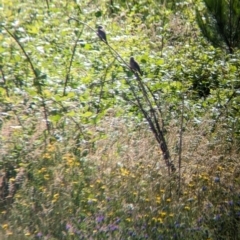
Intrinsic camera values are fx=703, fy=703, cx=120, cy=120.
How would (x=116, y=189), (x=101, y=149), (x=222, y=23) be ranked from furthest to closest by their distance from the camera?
(x=222, y=23) < (x=101, y=149) < (x=116, y=189)

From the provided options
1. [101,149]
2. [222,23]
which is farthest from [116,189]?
[222,23]

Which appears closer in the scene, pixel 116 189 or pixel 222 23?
pixel 116 189

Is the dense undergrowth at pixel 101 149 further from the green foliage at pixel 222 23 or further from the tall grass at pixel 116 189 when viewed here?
the green foliage at pixel 222 23

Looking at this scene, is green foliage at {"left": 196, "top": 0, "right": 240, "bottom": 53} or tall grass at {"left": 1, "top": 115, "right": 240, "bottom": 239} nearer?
tall grass at {"left": 1, "top": 115, "right": 240, "bottom": 239}

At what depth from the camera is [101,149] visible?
5.99 m

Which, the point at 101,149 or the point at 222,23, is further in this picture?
the point at 222,23

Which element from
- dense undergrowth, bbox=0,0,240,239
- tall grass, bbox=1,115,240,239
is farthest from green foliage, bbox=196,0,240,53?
tall grass, bbox=1,115,240,239

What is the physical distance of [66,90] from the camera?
7059mm

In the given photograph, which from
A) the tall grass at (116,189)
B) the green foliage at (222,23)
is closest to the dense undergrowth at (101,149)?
the tall grass at (116,189)

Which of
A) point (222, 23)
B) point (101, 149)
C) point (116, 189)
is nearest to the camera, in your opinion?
point (116, 189)

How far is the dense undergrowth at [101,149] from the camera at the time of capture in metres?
5.18

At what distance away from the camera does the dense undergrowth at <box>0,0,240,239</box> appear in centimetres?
518

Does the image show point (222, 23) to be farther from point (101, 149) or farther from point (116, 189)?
point (116, 189)

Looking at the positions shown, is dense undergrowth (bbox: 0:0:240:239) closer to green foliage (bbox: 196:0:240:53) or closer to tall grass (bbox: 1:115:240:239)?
tall grass (bbox: 1:115:240:239)
